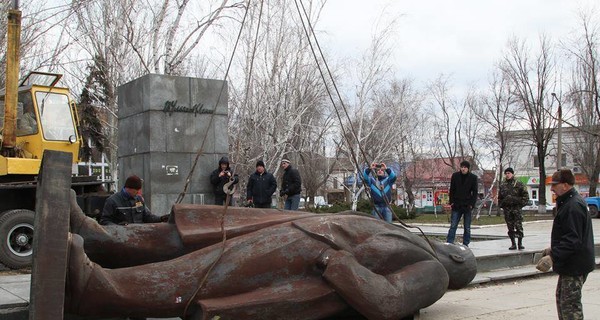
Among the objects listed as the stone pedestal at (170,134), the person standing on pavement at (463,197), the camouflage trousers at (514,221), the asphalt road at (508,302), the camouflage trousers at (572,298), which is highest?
the stone pedestal at (170,134)

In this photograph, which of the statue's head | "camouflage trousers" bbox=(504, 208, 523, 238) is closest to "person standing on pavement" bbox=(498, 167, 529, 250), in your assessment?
"camouflage trousers" bbox=(504, 208, 523, 238)

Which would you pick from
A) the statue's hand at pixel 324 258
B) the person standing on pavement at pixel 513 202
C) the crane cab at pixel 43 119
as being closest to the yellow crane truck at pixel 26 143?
the crane cab at pixel 43 119

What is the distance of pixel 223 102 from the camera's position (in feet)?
37.2

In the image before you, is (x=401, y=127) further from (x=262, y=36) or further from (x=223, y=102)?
(x=223, y=102)

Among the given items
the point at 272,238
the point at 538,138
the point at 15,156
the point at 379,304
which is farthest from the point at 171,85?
the point at 538,138

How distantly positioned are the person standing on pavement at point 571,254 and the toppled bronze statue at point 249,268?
1036 millimetres

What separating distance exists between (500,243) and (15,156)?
10.3 m

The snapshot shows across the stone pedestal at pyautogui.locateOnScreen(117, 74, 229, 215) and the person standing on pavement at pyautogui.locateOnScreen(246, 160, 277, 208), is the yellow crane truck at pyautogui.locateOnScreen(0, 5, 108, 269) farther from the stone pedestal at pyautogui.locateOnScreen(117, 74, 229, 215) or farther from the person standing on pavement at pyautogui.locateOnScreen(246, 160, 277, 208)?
the person standing on pavement at pyautogui.locateOnScreen(246, 160, 277, 208)

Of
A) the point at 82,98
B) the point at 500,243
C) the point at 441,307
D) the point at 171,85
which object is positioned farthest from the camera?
the point at 82,98

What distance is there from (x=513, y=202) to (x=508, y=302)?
15.2 feet

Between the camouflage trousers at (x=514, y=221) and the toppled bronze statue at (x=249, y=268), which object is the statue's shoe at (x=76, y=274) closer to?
the toppled bronze statue at (x=249, y=268)

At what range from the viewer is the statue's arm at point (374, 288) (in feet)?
16.6

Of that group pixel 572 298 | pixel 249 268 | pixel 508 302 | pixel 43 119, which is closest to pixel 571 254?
pixel 572 298

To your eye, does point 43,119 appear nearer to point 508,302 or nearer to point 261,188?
point 261,188
